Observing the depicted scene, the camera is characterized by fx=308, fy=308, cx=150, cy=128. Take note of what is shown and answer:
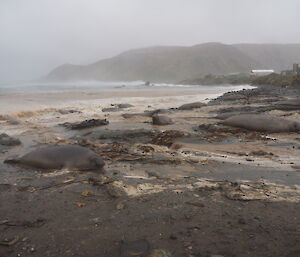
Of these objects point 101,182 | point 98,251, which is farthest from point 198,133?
point 98,251

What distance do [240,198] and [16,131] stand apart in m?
7.49

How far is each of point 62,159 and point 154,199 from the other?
2.24 meters

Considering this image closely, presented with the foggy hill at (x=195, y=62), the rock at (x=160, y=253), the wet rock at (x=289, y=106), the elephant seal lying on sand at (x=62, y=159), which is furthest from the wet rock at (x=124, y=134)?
the foggy hill at (x=195, y=62)

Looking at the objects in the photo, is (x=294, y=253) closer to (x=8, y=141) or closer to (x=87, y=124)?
(x=8, y=141)

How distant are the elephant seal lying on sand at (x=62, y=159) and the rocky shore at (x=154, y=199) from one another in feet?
0.06

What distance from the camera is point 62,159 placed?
214 inches

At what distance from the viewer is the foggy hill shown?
158750mm

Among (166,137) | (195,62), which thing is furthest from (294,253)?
(195,62)

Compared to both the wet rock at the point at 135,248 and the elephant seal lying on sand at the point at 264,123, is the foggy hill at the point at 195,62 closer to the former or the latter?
the elephant seal lying on sand at the point at 264,123

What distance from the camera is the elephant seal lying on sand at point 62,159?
5.31 metres

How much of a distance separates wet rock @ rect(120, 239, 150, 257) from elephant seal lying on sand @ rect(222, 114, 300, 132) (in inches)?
260

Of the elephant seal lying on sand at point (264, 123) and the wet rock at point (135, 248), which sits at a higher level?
the elephant seal lying on sand at point (264, 123)

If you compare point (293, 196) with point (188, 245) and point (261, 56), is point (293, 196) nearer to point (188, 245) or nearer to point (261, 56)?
point (188, 245)

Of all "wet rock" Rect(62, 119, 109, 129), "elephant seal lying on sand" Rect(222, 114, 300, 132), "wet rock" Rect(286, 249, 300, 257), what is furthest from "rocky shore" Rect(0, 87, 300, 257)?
"wet rock" Rect(62, 119, 109, 129)
